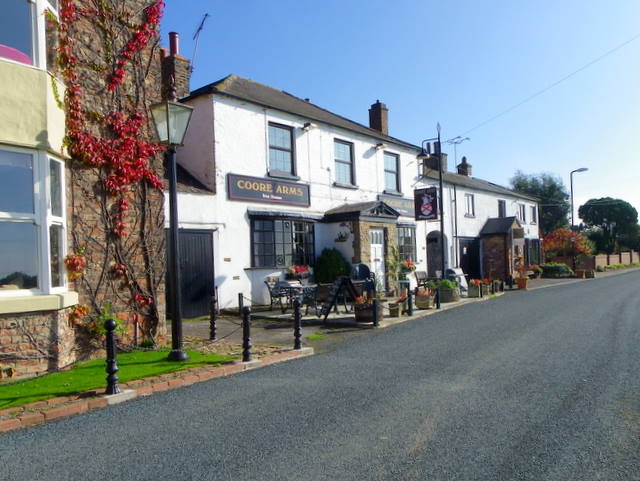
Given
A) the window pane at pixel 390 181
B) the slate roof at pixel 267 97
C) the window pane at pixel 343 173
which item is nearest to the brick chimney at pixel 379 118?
the slate roof at pixel 267 97

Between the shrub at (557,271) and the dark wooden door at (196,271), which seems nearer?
the dark wooden door at (196,271)

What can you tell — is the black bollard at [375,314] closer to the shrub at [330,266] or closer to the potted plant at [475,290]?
the shrub at [330,266]

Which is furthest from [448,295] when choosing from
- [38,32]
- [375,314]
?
[38,32]

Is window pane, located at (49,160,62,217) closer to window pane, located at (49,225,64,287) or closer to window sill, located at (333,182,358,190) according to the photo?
window pane, located at (49,225,64,287)

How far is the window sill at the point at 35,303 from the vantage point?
6.74 m

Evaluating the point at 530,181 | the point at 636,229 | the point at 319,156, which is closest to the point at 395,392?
the point at 319,156

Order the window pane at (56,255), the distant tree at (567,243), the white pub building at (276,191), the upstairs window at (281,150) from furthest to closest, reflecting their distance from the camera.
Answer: the distant tree at (567,243) → the upstairs window at (281,150) → the white pub building at (276,191) → the window pane at (56,255)

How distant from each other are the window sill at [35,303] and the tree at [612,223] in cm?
6089

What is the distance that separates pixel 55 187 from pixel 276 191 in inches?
376

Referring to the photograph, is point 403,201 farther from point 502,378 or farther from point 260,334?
point 502,378

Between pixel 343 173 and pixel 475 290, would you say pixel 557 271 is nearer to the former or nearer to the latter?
pixel 475 290

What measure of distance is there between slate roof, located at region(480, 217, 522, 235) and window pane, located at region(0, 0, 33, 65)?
2656 cm

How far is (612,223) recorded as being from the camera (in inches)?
2388

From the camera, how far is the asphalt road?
399cm
